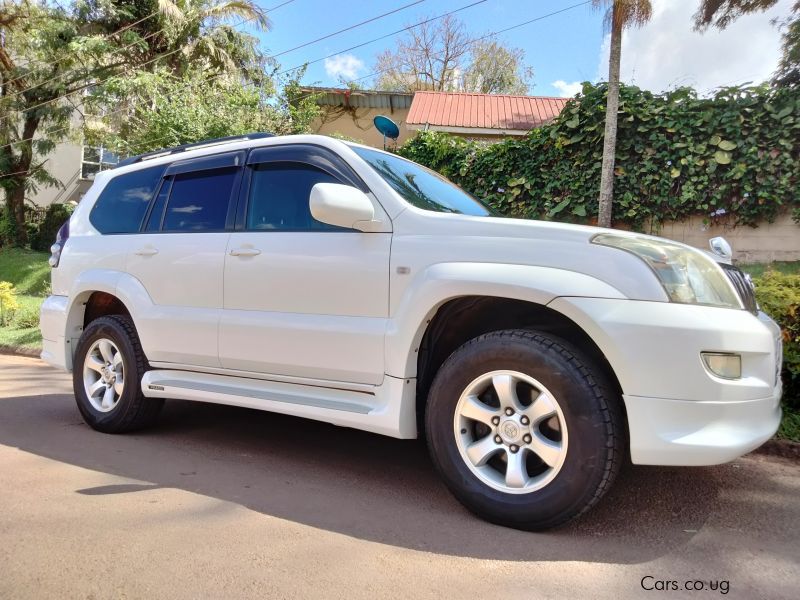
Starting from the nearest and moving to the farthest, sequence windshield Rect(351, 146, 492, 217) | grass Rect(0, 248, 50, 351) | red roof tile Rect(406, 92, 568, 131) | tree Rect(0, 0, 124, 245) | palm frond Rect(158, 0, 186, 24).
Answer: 1. windshield Rect(351, 146, 492, 217)
2. grass Rect(0, 248, 50, 351)
3. red roof tile Rect(406, 92, 568, 131)
4. palm frond Rect(158, 0, 186, 24)
5. tree Rect(0, 0, 124, 245)

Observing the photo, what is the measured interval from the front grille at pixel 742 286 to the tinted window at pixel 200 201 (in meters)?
2.94

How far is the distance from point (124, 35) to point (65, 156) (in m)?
14.4

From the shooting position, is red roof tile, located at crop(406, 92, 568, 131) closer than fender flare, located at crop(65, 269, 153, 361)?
No

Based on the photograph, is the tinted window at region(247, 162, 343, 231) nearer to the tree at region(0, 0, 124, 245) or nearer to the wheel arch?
the wheel arch

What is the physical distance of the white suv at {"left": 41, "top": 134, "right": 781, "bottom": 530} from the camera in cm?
259

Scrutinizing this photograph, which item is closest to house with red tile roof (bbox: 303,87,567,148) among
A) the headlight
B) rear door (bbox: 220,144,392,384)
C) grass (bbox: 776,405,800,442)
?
grass (bbox: 776,405,800,442)

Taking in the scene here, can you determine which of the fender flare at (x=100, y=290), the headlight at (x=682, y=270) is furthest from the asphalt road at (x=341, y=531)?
the headlight at (x=682, y=270)

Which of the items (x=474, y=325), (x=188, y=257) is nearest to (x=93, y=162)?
(x=188, y=257)

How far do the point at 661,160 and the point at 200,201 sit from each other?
649 cm

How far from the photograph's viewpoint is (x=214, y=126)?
1098 cm

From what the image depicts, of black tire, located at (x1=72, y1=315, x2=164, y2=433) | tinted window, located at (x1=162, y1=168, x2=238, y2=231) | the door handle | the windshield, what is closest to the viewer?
the windshield

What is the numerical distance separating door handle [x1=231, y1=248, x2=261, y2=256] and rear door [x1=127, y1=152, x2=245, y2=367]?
0.39 ft

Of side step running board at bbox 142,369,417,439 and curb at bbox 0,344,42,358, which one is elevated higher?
side step running board at bbox 142,369,417,439

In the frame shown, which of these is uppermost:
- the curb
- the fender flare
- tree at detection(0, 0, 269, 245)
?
tree at detection(0, 0, 269, 245)
